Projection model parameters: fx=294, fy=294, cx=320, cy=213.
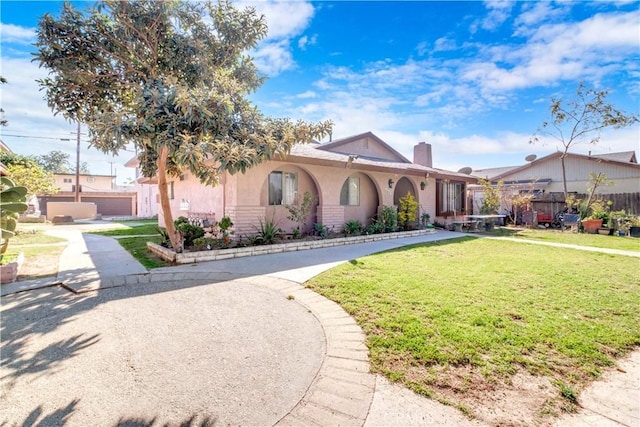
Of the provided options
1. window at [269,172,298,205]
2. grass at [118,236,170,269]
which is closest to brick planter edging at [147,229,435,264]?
grass at [118,236,170,269]

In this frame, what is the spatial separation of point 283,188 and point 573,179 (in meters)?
24.2

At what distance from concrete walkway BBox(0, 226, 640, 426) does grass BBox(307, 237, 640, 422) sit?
269mm

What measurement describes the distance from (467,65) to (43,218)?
3016 cm

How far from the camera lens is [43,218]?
22781 millimetres

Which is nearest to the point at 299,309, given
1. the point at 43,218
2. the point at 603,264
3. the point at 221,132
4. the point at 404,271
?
the point at 404,271

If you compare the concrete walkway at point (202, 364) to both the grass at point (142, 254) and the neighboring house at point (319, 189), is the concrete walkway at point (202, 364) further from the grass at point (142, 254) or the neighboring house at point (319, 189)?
the neighboring house at point (319, 189)

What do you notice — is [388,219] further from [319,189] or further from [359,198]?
[319,189]

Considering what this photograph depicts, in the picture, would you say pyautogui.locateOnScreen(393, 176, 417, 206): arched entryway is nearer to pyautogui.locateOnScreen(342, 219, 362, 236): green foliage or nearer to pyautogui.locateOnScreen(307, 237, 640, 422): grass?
pyautogui.locateOnScreen(342, 219, 362, 236): green foliage

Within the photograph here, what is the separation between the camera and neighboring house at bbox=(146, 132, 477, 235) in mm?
10107

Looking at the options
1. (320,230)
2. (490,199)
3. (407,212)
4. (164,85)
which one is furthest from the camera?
(490,199)

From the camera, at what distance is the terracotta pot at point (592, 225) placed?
1509cm

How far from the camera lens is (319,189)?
12.0 metres

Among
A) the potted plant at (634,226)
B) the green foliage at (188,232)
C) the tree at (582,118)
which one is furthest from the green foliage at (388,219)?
the tree at (582,118)

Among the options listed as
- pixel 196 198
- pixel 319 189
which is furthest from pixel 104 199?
pixel 319 189
